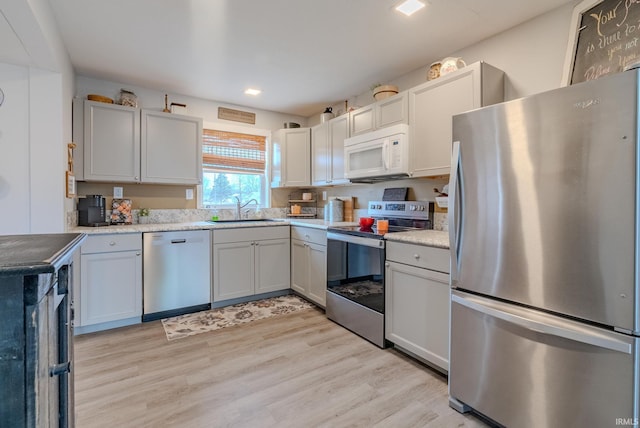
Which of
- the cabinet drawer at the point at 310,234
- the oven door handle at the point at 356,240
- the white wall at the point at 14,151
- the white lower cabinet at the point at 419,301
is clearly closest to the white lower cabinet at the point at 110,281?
the white wall at the point at 14,151

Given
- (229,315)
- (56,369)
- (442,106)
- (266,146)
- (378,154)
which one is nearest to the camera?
(56,369)

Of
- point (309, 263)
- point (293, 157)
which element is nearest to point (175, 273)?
point (309, 263)

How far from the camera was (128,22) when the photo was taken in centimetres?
219

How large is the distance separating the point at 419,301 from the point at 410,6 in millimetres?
1943

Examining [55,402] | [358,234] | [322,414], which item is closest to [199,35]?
[358,234]

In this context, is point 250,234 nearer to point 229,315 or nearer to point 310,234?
point 310,234

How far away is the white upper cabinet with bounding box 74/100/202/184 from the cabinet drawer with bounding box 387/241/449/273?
234cm

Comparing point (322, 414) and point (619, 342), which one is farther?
point (322, 414)

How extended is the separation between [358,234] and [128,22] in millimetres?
2290

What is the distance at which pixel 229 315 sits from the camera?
9.99 feet

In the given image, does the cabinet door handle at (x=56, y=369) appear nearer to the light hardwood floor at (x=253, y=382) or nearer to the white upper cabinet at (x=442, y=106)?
the light hardwood floor at (x=253, y=382)

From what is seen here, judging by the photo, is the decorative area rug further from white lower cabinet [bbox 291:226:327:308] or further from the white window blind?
the white window blind

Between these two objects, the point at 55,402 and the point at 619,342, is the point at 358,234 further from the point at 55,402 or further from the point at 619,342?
the point at 55,402

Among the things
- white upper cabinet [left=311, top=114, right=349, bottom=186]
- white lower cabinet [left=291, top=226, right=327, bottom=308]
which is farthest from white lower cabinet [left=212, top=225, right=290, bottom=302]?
white upper cabinet [left=311, top=114, right=349, bottom=186]
